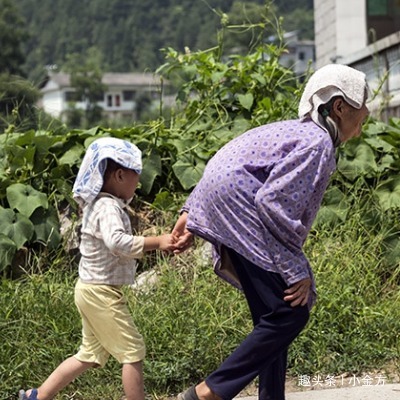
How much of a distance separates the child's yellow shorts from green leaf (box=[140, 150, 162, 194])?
7.69 feet

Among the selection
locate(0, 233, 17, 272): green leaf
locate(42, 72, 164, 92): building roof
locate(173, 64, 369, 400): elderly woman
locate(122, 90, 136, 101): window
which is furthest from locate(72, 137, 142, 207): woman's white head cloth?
locate(122, 90, 136, 101): window

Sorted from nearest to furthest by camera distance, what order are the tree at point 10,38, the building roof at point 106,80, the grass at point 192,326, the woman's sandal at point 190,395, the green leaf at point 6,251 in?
the woman's sandal at point 190,395 → the grass at point 192,326 → the green leaf at point 6,251 → the tree at point 10,38 → the building roof at point 106,80

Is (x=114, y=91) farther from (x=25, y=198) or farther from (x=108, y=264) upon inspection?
(x=108, y=264)

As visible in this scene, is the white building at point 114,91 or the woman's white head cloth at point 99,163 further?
the white building at point 114,91

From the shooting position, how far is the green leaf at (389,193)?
6575 mm

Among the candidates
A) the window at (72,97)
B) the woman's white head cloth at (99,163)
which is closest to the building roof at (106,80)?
the window at (72,97)

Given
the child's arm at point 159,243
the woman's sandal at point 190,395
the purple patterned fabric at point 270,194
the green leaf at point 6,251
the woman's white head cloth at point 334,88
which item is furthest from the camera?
the green leaf at point 6,251

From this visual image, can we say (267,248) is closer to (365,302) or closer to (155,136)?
(365,302)

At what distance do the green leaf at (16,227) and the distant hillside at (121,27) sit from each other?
136 m

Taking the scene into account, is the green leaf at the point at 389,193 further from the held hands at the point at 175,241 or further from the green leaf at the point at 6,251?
the held hands at the point at 175,241

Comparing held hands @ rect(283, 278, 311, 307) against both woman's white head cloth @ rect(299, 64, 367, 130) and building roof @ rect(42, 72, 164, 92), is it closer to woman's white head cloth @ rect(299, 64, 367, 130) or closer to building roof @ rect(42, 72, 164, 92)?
woman's white head cloth @ rect(299, 64, 367, 130)

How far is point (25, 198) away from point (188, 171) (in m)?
1.05

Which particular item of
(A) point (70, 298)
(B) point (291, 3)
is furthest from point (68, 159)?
(B) point (291, 3)

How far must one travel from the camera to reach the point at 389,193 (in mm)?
6691
